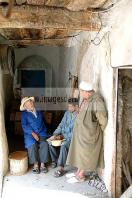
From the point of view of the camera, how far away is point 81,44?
241 inches

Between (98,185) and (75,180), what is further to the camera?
(75,180)

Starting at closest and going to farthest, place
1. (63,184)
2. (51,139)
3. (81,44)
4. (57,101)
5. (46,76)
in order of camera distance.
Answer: (63,184) → (51,139) → (81,44) → (57,101) → (46,76)

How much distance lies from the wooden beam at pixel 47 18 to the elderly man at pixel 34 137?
1706 millimetres

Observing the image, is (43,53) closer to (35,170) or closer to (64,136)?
(64,136)

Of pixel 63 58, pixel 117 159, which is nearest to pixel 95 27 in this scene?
pixel 117 159

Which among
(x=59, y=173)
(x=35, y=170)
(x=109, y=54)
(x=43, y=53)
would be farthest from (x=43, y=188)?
(x=43, y=53)

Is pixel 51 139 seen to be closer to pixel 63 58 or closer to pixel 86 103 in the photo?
pixel 86 103

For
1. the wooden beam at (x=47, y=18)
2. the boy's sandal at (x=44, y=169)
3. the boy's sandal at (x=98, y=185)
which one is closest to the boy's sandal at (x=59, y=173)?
the boy's sandal at (x=44, y=169)

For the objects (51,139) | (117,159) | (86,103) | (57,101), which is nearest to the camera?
(117,159)

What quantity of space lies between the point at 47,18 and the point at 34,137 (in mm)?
2242

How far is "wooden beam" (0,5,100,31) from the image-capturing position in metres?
3.92

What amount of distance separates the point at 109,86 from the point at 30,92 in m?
4.83

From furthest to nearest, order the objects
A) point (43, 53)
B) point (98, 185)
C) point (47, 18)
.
→ point (43, 53)
point (98, 185)
point (47, 18)

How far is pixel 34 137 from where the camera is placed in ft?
Result: 18.0
